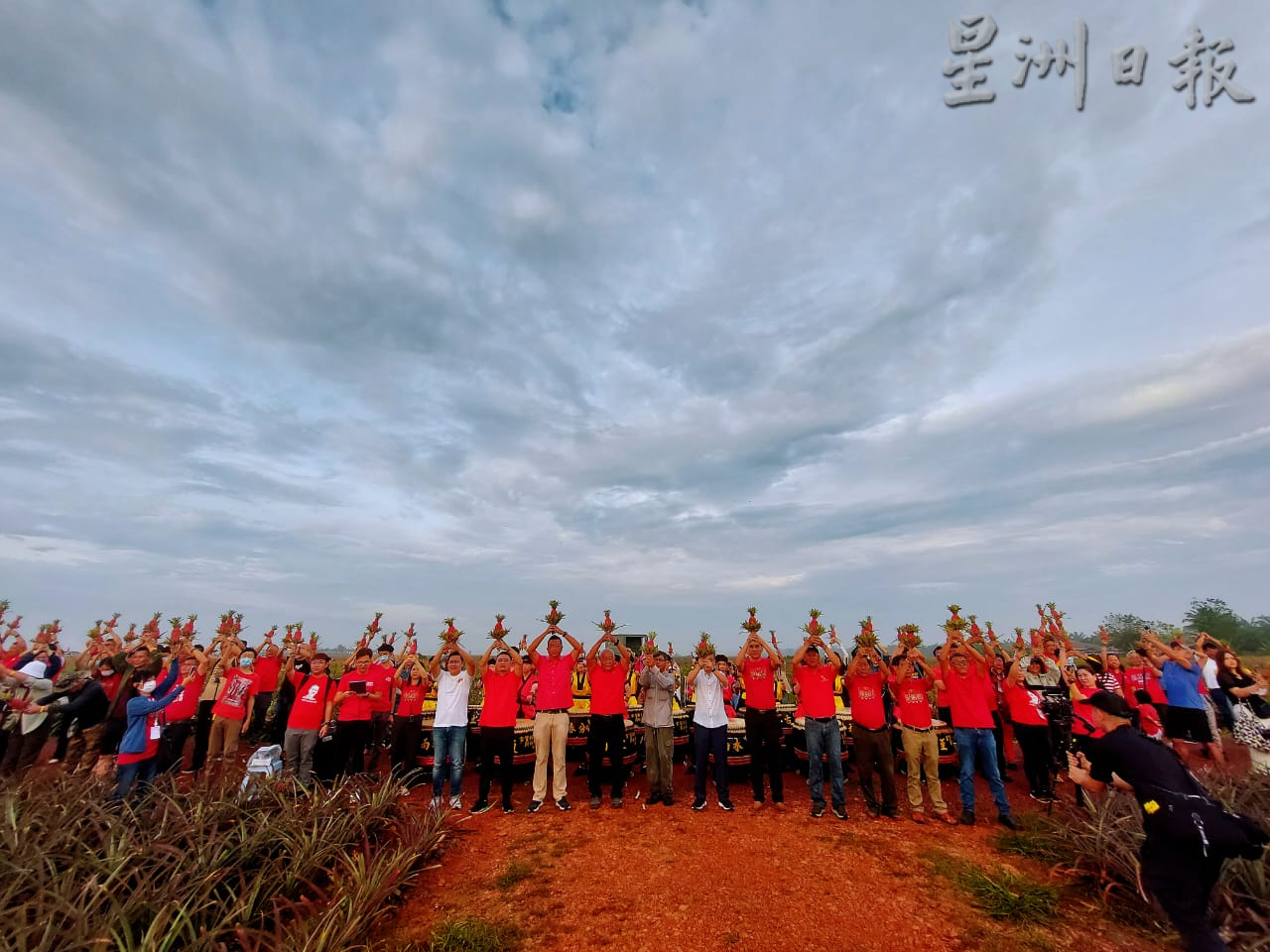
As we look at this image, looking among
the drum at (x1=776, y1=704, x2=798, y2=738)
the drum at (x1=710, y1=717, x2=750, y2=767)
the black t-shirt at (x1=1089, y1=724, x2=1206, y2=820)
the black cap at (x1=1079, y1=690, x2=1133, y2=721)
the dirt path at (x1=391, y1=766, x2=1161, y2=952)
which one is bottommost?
the dirt path at (x1=391, y1=766, x2=1161, y2=952)

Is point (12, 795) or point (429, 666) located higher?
point (429, 666)

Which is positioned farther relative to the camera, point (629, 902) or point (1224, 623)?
point (1224, 623)

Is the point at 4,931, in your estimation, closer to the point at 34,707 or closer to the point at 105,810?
the point at 105,810

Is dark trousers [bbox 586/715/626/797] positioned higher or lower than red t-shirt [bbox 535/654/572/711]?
lower

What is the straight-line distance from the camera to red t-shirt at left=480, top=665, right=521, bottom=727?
7621 millimetres

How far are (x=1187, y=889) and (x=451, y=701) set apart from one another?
7.58 meters

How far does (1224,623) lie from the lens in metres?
48.1

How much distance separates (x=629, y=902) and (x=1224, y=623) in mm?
69310

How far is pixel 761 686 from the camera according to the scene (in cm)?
821

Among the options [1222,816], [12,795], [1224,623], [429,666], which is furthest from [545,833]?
[1224,623]

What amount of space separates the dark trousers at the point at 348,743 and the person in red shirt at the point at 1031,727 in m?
9.82

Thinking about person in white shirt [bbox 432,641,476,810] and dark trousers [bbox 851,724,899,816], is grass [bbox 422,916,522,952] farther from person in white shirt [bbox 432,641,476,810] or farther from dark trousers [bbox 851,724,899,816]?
dark trousers [bbox 851,724,899,816]

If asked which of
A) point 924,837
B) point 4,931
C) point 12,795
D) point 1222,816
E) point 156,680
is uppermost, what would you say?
point 156,680

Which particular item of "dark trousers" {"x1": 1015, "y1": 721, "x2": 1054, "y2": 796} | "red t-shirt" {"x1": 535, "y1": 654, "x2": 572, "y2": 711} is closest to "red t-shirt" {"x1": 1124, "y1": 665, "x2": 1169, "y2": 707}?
"dark trousers" {"x1": 1015, "y1": 721, "x2": 1054, "y2": 796}
